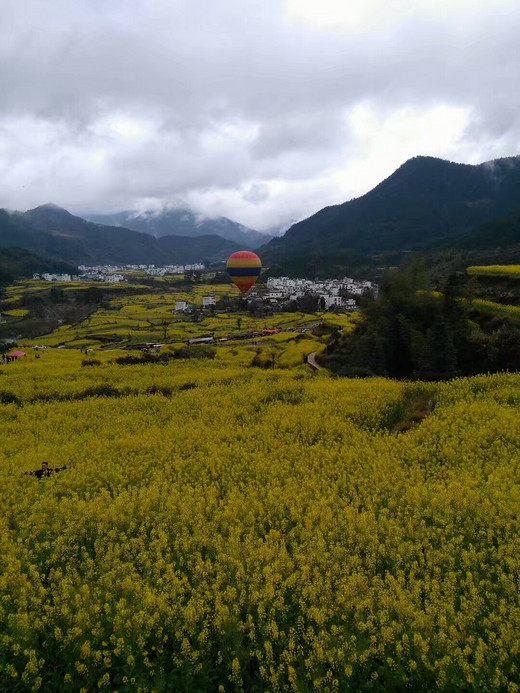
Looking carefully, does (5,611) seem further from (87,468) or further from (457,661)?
(457,661)

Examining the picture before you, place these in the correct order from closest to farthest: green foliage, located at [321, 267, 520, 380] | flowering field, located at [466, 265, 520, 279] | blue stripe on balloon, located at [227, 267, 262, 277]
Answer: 1. green foliage, located at [321, 267, 520, 380]
2. flowering field, located at [466, 265, 520, 279]
3. blue stripe on balloon, located at [227, 267, 262, 277]

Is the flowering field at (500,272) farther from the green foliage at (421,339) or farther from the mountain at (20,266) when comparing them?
the mountain at (20,266)

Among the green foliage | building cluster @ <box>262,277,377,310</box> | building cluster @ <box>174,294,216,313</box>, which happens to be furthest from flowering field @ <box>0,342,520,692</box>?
building cluster @ <box>262,277,377,310</box>

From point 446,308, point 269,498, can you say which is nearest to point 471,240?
point 446,308

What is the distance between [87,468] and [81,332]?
5188 centimetres

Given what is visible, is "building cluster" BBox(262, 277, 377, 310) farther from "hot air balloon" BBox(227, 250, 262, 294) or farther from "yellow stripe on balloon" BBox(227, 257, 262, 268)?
"yellow stripe on balloon" BBox(227, 257, 262, 268)

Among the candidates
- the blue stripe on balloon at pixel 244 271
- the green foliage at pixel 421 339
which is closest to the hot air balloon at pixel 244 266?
the blue stripe on balloon at pixel 244 271

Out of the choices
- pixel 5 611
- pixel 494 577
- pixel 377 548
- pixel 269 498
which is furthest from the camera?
pixel 269 498

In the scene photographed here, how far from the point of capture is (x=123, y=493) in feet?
40.9

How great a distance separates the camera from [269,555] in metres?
9.13

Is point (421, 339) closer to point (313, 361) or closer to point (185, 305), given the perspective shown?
point (313, 361)

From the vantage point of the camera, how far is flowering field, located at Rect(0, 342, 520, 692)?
6875 millimetres

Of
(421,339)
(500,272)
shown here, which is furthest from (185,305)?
(421,339)

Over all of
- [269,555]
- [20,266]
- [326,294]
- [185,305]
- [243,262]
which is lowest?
[269,555]
